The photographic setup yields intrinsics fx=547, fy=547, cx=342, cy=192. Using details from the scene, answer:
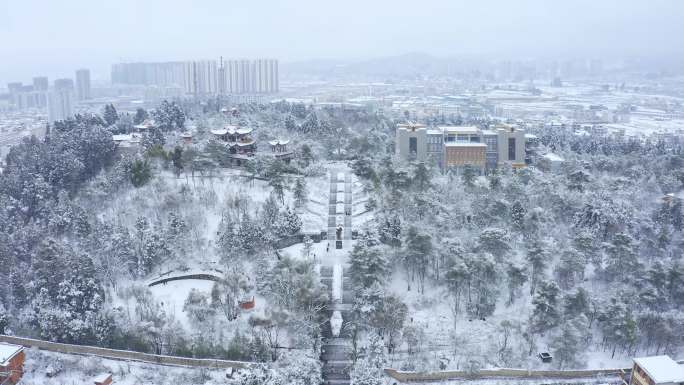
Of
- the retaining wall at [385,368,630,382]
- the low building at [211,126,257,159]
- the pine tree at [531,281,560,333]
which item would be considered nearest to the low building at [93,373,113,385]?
the retaining wall at [385,368,630,382]

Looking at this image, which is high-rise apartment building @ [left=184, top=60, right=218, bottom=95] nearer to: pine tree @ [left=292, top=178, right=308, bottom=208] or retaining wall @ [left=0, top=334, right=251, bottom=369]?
pine tree @ [left=292, top=178, right=308, bottom=208]

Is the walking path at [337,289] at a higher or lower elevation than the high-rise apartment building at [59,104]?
lower

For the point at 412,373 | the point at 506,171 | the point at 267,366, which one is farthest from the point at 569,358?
the point at 506,171

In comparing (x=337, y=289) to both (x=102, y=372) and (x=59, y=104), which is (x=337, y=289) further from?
(x=59, y=104)

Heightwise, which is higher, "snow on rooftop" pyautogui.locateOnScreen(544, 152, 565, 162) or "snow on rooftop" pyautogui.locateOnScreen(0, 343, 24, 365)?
"snow on rooftop" pyautogui.locateOnScreen(544, 152, 565, 162)

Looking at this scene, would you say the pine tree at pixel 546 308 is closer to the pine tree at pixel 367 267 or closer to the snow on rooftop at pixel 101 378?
the pine tree at pixel 367 267

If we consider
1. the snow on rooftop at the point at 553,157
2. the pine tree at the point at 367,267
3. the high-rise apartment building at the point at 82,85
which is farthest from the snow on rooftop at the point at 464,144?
the high-rise apartment building at the point at 82,85
